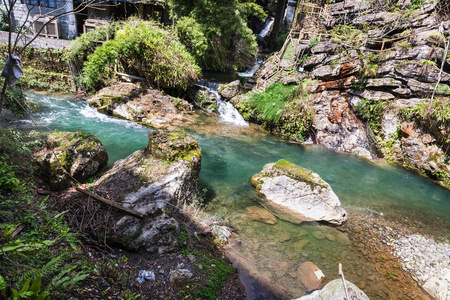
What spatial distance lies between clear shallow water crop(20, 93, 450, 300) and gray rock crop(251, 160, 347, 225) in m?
0.34

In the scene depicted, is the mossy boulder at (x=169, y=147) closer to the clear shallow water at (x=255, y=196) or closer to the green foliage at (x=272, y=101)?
the clear shallow water at (x=255, y=196)

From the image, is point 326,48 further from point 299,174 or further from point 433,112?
point 299,174

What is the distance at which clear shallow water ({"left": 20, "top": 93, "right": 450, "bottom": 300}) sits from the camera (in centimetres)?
511

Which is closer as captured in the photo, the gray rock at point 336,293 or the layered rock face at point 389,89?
the gray rock at point 336,293

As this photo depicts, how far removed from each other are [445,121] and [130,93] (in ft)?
51.9

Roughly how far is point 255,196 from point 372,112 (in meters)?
10.1

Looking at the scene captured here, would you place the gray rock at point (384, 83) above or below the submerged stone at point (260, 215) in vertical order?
above

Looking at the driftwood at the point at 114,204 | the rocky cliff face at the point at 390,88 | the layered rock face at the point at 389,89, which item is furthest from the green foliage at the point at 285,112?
the driftwood at the point at 114,204

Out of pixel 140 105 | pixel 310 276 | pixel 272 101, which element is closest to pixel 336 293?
pixel 310 276

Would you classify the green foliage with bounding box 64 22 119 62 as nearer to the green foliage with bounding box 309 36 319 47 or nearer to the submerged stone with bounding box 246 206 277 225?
the green foliage with bounding box 309 36 319 47

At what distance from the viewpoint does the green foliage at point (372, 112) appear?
12.8 metres

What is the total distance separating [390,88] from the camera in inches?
494

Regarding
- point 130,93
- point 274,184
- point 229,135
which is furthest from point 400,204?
point 130,93

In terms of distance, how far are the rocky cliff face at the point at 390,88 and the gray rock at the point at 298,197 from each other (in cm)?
639
